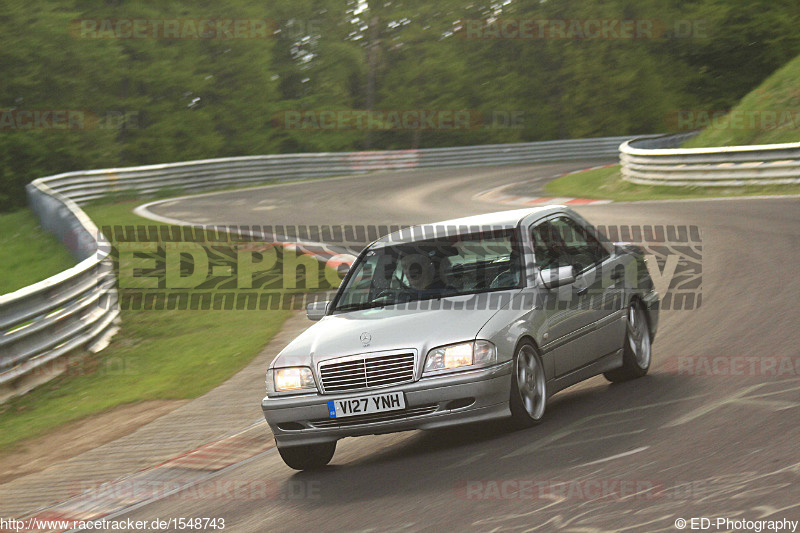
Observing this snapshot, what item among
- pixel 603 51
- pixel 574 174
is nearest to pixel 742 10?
pixel 603 51

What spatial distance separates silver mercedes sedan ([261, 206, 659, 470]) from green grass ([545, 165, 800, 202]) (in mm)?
15095

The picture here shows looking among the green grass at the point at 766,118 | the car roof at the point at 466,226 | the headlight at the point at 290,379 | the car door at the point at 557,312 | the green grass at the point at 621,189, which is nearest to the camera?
the headlight at the point at 290,379

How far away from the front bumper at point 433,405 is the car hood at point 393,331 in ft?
0.78

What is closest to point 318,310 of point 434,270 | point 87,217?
point 434,270

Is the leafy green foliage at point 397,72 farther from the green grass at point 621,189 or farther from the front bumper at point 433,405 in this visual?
the front bumper at point 433,405

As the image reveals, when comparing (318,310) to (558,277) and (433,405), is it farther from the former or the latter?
(558,277)

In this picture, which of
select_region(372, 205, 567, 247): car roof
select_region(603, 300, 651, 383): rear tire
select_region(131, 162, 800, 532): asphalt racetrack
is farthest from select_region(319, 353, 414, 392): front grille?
select_region(603, 300, 651, 383): rear tire

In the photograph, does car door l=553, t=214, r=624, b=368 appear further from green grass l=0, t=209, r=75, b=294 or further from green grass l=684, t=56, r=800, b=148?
green grass l=684, t=56, r=800, b=148

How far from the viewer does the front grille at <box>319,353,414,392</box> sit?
7078 mm

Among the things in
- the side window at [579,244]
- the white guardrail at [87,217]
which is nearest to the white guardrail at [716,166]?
the white guardrail at [87,217]

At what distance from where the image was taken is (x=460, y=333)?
7.13 m

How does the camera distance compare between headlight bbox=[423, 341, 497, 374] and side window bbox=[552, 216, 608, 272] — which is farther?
side window bbox=[552, 216, 608, 272]

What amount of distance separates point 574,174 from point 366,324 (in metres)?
27.6

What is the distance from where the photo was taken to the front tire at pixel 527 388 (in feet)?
23.6
